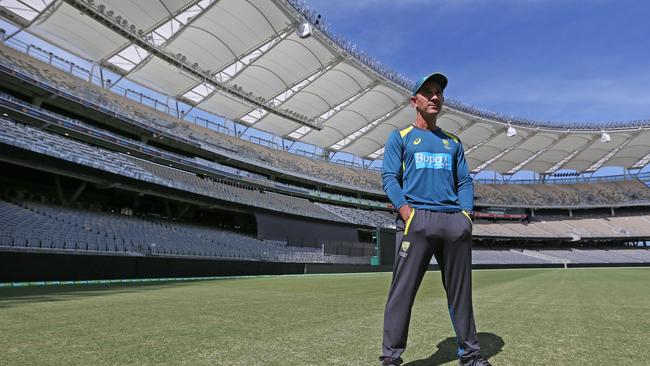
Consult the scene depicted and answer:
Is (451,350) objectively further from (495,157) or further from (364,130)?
(495,157)

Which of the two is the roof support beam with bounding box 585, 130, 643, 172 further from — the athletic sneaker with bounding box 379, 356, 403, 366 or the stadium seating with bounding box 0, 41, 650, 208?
the athletic sneaker with bounding box 379, 356, 403, 366

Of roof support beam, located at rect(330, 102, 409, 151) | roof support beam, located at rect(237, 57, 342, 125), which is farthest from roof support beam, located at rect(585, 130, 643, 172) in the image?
roof support beam, located at rect(237, 57, 342, 125)

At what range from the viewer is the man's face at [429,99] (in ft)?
10.4

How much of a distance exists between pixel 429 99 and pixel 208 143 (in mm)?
37701

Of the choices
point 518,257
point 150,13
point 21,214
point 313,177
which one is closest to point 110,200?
point 21,214

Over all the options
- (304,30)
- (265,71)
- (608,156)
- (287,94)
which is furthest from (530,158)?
(304,30)

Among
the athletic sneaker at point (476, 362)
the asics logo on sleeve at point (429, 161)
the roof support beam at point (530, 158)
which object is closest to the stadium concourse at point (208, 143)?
the roof support beam at point (530, 158)

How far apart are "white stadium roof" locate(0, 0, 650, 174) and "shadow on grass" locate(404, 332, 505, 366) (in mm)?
26632

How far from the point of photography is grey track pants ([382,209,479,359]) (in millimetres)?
2711

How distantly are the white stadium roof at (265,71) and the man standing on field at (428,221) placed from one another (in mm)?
26070

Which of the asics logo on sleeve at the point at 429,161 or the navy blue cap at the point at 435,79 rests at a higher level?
the navy blue cap at the point at 435,79

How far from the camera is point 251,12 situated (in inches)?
1059

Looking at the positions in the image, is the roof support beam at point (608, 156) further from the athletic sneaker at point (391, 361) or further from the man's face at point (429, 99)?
the athletic sneaker at point (391, 361)

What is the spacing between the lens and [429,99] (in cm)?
321
